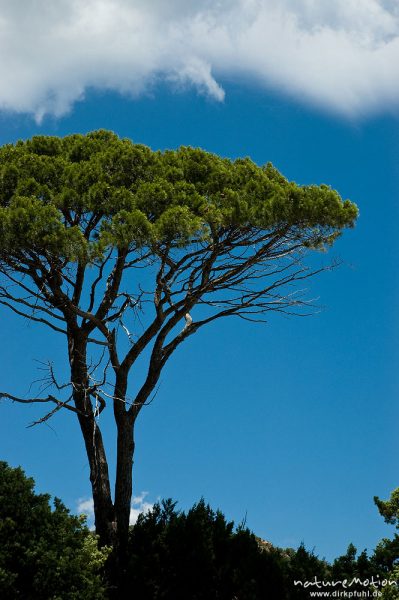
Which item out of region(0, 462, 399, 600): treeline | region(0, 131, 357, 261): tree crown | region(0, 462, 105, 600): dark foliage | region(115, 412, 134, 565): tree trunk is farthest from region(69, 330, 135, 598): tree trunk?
region(0, 131, 357, 261): tree crown

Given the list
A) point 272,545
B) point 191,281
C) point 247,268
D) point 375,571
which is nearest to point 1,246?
point 191,281

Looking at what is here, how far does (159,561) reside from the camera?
379 inches

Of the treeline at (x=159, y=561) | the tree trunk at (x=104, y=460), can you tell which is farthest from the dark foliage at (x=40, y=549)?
the tree trunk at (x=104, y=460)

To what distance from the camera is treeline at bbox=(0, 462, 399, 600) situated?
8.41 metres

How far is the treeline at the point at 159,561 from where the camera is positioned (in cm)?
841

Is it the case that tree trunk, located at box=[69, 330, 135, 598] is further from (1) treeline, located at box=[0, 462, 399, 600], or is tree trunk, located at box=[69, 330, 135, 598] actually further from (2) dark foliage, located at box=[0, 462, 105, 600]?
(2) dark foliage, located at box=[0, 462, 105, 600]

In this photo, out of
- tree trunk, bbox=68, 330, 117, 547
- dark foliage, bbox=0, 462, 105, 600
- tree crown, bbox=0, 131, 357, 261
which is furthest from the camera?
tree trunk, bbox=68, 330, 117, 547

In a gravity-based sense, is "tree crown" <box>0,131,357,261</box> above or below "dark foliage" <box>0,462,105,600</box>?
above

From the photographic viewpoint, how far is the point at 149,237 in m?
10.6

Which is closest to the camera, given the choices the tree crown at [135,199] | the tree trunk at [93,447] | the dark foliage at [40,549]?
the dark foliage at [40,549]

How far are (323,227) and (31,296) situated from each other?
15.9 ft

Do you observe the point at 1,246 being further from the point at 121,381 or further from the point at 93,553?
the point at 93,553

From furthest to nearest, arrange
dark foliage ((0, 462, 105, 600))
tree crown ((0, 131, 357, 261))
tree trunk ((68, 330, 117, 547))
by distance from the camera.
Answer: tree trunk ((68, 330, 117, 547)), tree crown ((0, 131, 357, 261)), dark foliage ((0, 462, 105, 600))

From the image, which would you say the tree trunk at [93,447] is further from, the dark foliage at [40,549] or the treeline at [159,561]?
the dark foliage at [40,549]
